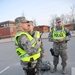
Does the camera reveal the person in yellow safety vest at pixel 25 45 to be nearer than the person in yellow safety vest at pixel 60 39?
Yes

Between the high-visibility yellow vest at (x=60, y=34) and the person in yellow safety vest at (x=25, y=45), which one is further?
the high-visibility yellow vest at (x=60, y=34)

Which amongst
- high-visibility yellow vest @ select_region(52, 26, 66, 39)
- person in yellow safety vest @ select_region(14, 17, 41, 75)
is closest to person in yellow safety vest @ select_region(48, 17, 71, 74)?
high-visibility yellow vest @ select_region(52, 26, 66, 39)

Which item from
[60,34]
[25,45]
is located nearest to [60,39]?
[60,34]

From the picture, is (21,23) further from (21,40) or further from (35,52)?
(35,52)

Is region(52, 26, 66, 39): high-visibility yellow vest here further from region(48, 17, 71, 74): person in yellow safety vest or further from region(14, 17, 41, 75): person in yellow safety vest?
region(14, 17, 41, 75): person in yellow safety vest

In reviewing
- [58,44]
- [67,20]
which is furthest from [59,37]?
[67,20]

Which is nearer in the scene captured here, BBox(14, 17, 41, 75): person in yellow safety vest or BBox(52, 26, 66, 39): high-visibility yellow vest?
BBox(14, 17, 41, 75): person in yellow safety vest

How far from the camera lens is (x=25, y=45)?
3863 mm

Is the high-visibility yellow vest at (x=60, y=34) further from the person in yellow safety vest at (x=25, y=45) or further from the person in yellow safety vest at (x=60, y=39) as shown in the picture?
the person in yellow safety vest at (x=25, y=45)

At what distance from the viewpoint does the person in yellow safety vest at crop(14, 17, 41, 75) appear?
3.88 metres

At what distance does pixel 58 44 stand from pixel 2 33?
133ft

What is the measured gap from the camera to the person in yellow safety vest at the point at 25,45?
12.7ft

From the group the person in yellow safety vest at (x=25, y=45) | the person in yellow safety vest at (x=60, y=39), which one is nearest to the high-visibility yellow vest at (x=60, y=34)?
the person in yellow safety vest at (x=60, y=39)

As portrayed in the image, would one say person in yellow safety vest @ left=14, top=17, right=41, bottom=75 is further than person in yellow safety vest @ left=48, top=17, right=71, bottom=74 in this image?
No
